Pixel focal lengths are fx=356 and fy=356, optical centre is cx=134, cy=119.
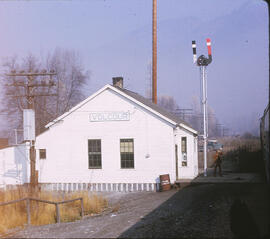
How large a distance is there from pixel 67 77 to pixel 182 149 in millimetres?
29957

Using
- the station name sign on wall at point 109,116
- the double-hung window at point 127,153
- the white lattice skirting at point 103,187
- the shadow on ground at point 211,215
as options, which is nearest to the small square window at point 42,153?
the white lattice skirting at point 103,187

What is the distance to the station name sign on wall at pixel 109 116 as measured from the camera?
20438 mm

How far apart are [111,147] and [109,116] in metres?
1.80

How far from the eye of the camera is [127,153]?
20344 millimetres

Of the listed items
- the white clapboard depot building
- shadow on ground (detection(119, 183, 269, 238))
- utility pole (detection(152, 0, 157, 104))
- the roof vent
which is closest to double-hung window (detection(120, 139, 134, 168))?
the white clapboard depot building

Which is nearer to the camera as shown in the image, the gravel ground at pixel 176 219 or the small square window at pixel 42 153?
the gravel ground at pixel 176 219

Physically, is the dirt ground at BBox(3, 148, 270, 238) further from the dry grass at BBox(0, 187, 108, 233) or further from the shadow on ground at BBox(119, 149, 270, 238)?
the dry grass at BBox(0, 187, 108, 233)

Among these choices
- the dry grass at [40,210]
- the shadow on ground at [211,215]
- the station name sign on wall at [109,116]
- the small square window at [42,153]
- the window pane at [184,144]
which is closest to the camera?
the shadow on ground at [211,215]

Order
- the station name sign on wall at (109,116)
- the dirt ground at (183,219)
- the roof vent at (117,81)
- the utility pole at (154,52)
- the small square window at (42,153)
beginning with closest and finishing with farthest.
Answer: the dirt ground at (183,219), the station name sign on wall at (109,116), the small square window at (42,153), the roof vent at (117,81), the utility pole at (154,52)

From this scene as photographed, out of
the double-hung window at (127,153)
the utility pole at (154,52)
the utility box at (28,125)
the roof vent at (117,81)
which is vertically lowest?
the double-hung window at (127,153)

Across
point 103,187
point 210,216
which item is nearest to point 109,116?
point 103,187

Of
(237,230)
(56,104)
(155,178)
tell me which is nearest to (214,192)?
(155,178)

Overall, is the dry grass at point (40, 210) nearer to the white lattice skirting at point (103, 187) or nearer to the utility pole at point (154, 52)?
the white lattice skirting at point (103, 187)

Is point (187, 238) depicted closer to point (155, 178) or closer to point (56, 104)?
point (155, 178)
